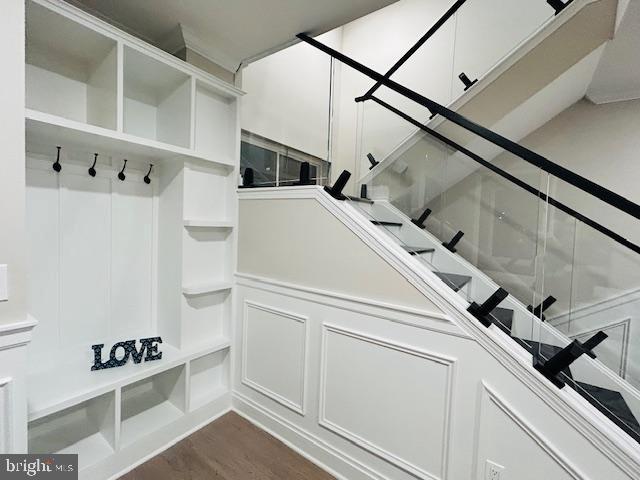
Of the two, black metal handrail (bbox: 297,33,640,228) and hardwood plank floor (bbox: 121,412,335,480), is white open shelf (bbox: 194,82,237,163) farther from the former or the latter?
hardwood plank floor (bbox: 121,412,335,480)

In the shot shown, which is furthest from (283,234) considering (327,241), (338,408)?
(338,408)

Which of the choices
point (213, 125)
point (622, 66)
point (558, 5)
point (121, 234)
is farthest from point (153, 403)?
point (622, 66)

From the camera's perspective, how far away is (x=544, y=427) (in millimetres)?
1114

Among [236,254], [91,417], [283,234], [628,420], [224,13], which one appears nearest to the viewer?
[628,420]

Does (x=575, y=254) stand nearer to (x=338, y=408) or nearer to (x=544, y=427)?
(x=544, y=427)

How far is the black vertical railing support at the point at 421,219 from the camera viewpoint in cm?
230

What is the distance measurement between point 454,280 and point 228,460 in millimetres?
1729

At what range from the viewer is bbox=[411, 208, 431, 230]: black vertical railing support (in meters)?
2.30

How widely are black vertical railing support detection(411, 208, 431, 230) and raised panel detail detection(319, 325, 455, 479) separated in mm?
1069

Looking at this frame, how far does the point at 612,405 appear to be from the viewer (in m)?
1.18

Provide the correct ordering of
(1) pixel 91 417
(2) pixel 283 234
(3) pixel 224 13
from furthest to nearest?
(2) pixel 283 234, (1) pixel 91 417, (3) pixel 224 13

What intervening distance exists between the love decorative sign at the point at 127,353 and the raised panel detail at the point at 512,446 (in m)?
1.84

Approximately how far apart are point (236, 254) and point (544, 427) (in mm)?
1962

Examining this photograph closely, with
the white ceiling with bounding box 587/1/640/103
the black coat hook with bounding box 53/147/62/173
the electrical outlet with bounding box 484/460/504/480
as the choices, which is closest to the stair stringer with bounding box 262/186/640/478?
the electrical outlet with bounding box 484/460/504/480
